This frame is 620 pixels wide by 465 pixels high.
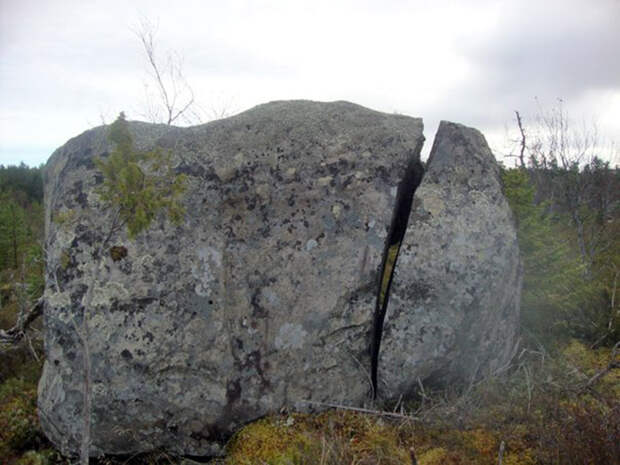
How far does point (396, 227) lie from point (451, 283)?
0.96m

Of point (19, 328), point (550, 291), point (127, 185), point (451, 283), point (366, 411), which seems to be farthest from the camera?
point (19, 328)

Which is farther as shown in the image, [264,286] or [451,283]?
[264,286]

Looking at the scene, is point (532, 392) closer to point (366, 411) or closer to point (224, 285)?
point (366, 411)

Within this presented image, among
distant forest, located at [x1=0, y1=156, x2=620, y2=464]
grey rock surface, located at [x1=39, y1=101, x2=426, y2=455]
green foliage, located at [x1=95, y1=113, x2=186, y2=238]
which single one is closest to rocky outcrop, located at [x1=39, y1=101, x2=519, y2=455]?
grey rock surface, located at [x1=39, y1=101, x2=426, y2=455]

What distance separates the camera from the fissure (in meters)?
4.90

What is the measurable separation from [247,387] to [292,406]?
0.49 metres

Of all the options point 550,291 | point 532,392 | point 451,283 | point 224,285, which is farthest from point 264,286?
point 550,291

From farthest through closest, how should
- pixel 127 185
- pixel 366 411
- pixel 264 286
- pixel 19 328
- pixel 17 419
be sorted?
1. pixel 19 328
2. pixel 17 419
3. pixel 264 286
4. pixel 366 411
5. pixel 127 185

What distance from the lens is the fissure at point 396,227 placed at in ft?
16.1

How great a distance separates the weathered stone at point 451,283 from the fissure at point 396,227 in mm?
159

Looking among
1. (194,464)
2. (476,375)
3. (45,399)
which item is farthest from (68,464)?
(476,375)

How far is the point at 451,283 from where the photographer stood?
15.5 feet

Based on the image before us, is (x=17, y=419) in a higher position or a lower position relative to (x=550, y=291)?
lower

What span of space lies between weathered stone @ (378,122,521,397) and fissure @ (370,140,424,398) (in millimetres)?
159
